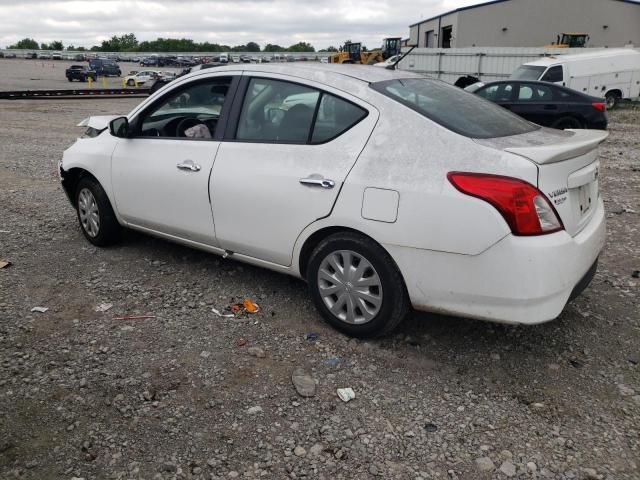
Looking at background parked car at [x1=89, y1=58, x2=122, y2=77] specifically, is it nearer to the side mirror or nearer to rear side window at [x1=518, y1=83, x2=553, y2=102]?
rear side window at [x1=518, y1=83, x2=553, y2=102]

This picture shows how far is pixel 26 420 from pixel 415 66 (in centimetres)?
2755

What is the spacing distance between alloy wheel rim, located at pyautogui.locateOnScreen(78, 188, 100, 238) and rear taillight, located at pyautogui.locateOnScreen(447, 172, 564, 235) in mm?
3523

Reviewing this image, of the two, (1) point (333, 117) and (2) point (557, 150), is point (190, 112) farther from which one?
(2) point (557, 150)

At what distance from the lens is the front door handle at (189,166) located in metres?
4.07

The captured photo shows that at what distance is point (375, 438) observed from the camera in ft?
8.95

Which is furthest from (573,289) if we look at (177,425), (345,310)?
(177,425)

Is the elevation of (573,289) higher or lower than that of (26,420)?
higher

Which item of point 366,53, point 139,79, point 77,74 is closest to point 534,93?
point 366,53

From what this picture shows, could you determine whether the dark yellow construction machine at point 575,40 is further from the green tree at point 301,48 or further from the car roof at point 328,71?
the green tree at point 301,48

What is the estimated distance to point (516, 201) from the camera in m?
2.84

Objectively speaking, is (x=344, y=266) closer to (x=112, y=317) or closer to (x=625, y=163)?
(x=112, y=317)

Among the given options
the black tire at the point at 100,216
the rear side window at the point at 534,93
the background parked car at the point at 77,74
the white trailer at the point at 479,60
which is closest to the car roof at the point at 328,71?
the black tire at the point at 100,216

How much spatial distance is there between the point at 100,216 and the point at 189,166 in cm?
137

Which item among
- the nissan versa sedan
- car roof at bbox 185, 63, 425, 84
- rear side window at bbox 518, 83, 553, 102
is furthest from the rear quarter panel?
rear side window at bbox 518, 83, 553, 102
